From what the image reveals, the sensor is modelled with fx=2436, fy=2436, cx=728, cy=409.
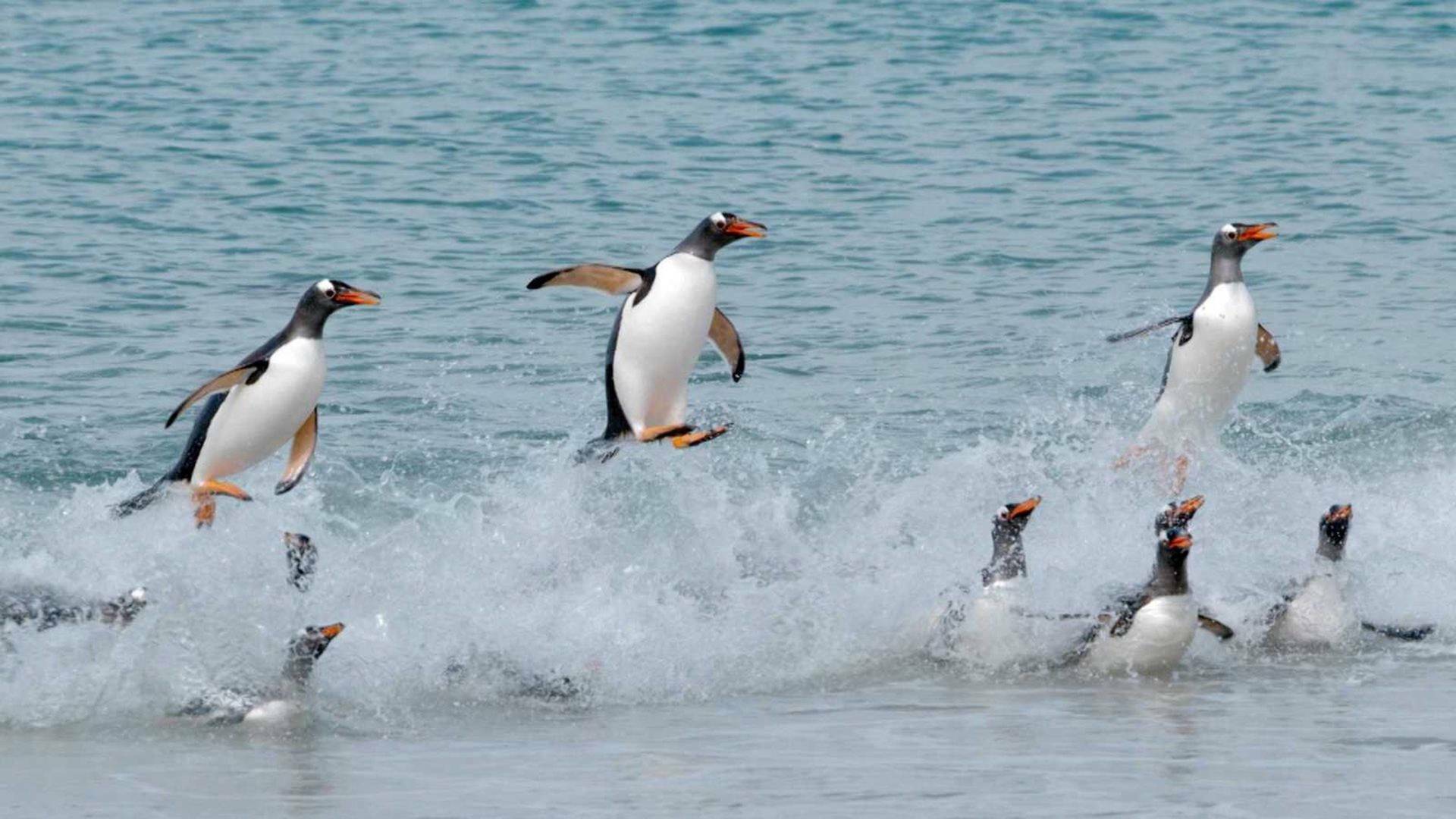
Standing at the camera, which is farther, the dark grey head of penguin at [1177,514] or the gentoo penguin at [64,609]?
the dark grey head of penguin at [1177,514]

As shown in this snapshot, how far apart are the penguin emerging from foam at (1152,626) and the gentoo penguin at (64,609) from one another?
112 inches

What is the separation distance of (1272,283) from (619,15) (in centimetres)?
1292

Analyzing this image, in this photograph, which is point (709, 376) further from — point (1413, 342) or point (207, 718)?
point (207, 718)

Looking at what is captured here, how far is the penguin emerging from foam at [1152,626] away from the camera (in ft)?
24.4

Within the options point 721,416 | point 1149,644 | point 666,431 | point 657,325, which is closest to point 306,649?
point 666,431

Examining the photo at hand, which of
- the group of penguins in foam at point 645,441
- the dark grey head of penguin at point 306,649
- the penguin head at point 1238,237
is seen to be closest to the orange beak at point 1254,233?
the penguin head at point 1238,237

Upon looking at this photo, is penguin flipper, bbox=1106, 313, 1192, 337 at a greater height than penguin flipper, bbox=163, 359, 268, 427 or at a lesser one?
lesser

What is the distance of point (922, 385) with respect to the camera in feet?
39.4

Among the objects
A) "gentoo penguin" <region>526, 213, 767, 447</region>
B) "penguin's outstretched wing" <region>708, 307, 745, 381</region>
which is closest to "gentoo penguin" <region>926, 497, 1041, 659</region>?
"gentoo penguin" <region>526, 213, 767, 447</region>

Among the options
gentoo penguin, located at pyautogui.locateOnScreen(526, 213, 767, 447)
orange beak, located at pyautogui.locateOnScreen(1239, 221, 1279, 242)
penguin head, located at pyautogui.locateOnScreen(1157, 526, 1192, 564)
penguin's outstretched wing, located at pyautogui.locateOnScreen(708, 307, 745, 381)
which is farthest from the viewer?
orange beak, located at pyautogui.locateOnScreen(1239, 221, 1279, 242)

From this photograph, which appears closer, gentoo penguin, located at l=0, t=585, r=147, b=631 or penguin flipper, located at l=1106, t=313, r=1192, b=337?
gentoo penguin, located at l=0, t=585, r=147, b=631

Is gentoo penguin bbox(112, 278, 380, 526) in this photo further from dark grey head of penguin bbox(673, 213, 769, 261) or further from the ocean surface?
dark grey head of penguin bbox(673, 213, 769, 261)

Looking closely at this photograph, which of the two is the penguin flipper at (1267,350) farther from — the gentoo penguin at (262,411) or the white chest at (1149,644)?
the gentoo penguin at (262,411)

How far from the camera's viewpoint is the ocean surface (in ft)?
20.8
